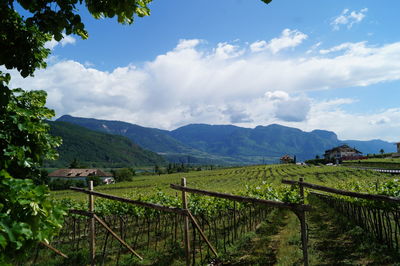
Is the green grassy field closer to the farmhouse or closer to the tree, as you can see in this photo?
the tree

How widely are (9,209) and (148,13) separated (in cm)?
336

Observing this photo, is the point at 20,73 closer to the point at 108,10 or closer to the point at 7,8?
the point at 7,8

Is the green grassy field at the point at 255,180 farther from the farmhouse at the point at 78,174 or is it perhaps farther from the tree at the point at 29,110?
the farmhouse at the point at 78,174

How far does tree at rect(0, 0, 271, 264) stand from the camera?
111 inches

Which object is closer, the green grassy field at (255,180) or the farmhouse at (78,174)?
the green grassy field at (255,180)

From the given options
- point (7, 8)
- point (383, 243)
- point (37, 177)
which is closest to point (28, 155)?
point (37, 177)

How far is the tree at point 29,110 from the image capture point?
283cm

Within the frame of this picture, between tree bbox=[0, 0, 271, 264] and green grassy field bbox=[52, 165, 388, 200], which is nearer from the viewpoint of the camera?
tree bbox=[0, 0, 271, 264]

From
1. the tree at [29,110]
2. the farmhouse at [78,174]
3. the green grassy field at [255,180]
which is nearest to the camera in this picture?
the tree at [29,110]

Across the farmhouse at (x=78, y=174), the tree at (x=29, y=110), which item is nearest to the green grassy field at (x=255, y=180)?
the tree at (x=29, y=110)

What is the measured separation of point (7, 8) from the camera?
156 inches

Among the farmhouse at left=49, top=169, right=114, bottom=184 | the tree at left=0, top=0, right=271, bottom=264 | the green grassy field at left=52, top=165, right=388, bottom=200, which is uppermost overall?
the tree at left=0, top=0, right=271, bottom=264

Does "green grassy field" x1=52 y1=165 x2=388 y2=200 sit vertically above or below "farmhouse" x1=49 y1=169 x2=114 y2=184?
above

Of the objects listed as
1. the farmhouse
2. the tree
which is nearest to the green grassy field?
the tree
